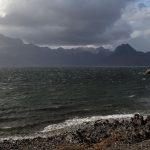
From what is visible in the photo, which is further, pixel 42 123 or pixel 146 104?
pixel 146 104

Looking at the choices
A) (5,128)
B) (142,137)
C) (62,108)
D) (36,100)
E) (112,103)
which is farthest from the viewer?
(36,100)

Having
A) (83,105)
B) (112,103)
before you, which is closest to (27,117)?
(83,105)

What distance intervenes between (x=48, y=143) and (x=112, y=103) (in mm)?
39853

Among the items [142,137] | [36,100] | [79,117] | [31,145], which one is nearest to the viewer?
[142,137]

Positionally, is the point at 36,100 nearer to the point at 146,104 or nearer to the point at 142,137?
the point at 146,104

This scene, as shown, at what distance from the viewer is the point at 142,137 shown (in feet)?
110

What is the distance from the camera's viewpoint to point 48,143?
3694cm

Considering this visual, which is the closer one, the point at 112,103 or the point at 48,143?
the point at 48,143

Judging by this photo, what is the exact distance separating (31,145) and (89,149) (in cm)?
852

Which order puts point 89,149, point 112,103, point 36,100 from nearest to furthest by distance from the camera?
point 89,149 → point 112,103 → point 36,100

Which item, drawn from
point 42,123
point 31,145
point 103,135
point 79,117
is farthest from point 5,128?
point 103,135

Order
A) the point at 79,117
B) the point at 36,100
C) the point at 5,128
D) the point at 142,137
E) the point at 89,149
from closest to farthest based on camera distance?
1. the point at 89,149
2. the point at 142,137
3. the point at 5,128
4. the point at 79,117
5. the point at 36,100

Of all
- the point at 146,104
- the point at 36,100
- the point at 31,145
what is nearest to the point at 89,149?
the point at 31,145

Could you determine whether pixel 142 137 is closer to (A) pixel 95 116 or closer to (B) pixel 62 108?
(A) pixel 95 116
